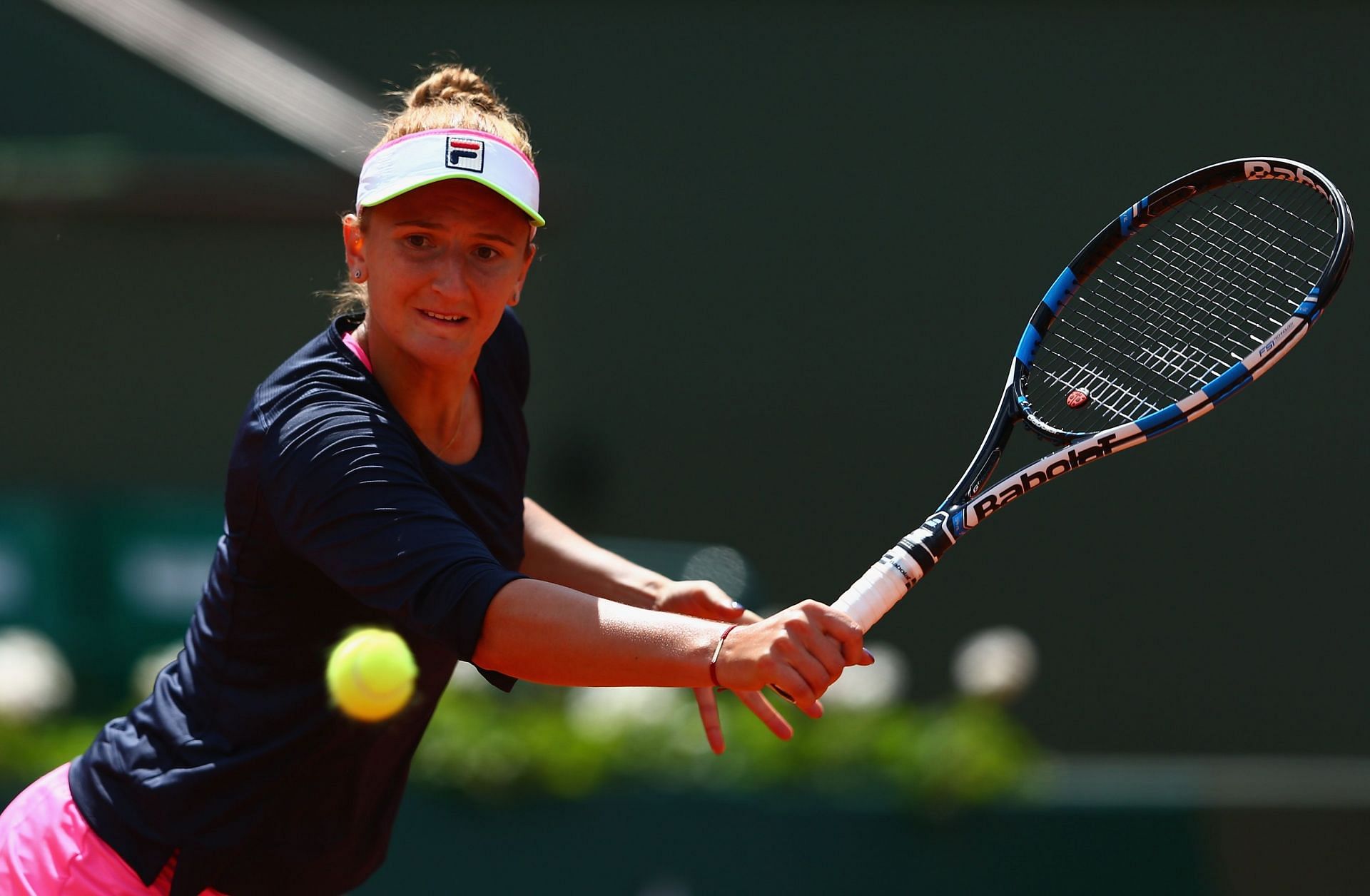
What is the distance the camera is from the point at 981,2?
744 cm

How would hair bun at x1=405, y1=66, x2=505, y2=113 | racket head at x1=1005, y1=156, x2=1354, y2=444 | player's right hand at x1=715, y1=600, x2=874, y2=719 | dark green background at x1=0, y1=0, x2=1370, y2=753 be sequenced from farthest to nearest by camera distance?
dark green background at x1=0, y1=0, x2=1370, y2=753
racket head at x1=1005, y1=156, x2=1354, y2=444
hair bun at x1=405, y1=66, x2=505, y2=113
player's right hand at x1=715, y1=600, x2=874, y2=719

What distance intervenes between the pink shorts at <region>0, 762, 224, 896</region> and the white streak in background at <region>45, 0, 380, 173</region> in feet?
14.0

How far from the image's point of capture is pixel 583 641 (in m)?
1.95

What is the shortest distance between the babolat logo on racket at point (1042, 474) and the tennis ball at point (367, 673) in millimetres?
945

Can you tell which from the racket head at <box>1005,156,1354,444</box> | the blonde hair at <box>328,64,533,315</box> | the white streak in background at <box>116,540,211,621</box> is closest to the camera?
the blonde hair at <box>328,64,533,315</box>

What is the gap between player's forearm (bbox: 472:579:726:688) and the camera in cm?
193

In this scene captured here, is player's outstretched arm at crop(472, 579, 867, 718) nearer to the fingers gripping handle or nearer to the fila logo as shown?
the fingers gripping handle

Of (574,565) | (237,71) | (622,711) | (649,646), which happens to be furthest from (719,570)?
(649,646)

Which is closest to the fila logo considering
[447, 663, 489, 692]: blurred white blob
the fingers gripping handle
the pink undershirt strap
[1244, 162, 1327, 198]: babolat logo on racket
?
[1244, 162, 1327, 198]: babolat logo on racket

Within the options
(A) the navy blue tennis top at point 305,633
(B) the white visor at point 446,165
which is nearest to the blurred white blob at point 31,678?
(A) the navy blue tennis top at point 305,633

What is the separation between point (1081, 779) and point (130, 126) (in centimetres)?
458

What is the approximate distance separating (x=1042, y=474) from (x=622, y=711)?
252cm

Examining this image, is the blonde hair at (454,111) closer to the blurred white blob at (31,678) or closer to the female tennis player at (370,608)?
the female tennis player at (370,608)

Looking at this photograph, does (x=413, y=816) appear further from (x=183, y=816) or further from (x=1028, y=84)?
(x=1028, y=84)
